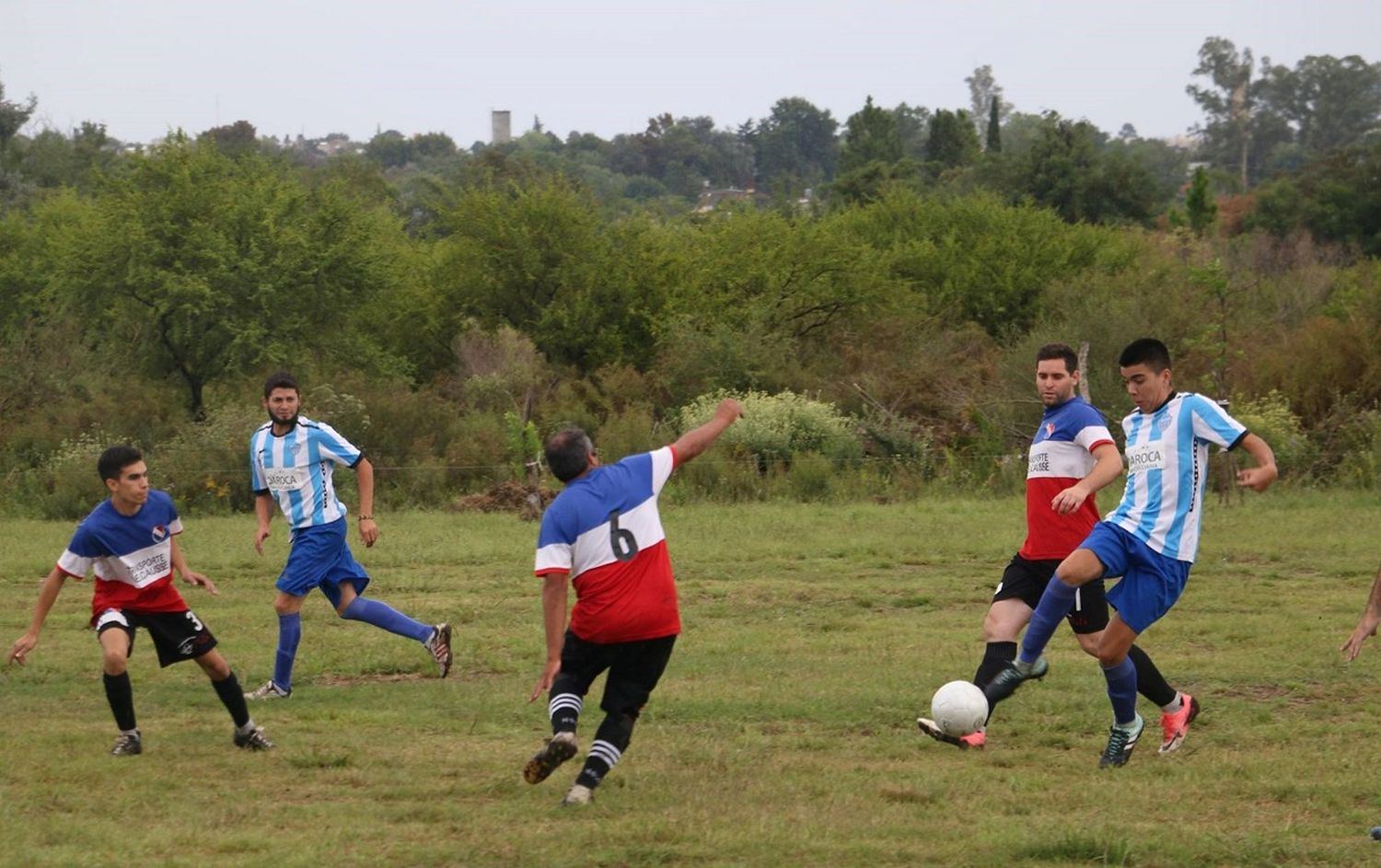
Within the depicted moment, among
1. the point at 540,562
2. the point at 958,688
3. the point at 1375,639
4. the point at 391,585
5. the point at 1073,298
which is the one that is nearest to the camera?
the point at 540,562

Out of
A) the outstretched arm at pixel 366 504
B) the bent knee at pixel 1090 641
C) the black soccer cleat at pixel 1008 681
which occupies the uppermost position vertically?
the outstretched arm at pixel 366 504

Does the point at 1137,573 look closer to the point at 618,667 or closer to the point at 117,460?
the point at 618,667

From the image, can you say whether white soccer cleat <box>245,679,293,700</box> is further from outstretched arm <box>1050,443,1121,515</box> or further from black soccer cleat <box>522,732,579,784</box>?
outstretched arm <box>1050,443,1121,515</box>

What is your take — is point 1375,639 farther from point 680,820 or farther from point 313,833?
point 313,833

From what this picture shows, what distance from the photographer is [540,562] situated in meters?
6.48

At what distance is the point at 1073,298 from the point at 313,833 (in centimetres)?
2979

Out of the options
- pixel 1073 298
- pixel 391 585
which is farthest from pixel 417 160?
pixel 391 585

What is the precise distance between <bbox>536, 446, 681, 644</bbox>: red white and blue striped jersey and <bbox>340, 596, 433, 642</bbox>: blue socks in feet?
11.0

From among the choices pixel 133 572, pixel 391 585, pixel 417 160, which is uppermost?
pixel 417 160

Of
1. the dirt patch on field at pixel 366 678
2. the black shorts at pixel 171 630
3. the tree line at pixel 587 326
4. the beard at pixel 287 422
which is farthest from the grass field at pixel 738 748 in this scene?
the tree line at pixel 587 326

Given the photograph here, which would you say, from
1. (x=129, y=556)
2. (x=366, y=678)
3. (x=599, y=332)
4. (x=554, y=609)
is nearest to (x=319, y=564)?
(x=366, y=678)

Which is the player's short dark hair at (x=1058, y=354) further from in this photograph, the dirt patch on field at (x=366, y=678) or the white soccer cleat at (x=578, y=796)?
the dirt patch on field at (x=366, y=678)

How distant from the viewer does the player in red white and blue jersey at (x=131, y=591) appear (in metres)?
7.70

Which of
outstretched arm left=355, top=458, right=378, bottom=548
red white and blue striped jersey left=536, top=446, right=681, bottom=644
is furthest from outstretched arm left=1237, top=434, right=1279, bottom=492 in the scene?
outstretched arm left=355, top=458, right=378, bottom=548
